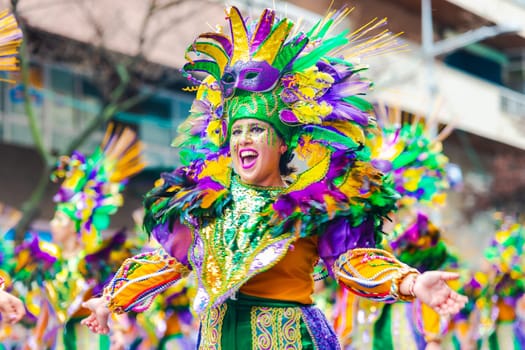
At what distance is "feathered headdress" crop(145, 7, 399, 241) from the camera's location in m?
3.69

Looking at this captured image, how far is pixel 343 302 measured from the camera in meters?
7.48

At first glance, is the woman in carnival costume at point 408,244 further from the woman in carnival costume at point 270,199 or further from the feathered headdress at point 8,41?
the feathered headdress at point 8,41

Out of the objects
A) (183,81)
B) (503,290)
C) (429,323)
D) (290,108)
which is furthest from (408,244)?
(183,81)

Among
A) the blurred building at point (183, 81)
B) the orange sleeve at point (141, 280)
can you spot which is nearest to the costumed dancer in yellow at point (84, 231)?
the blurred building at point (183, 81)

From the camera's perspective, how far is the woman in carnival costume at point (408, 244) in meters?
6.51

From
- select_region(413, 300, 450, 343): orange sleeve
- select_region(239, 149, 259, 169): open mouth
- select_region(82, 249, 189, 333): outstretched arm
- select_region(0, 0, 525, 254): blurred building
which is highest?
select_region(0, 0, 525, 254): blurred building

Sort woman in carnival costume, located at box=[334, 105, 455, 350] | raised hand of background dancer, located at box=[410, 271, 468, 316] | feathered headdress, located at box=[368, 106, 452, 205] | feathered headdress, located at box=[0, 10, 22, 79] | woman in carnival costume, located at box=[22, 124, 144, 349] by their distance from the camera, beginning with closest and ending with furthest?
raised hand of background dancer, located at box=[410, 271, 468, 316]
feathered headdress, located at box=[0, 10, 22, 79]
woman in carnival costume, located at box=[334, 105, 455, 350]
feathered headdress, located at box=[368, 106, 452, 205]
woman in carnival costume, located at box=[22, 124, 144, 349]

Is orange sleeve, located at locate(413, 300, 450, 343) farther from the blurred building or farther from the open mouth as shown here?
the open mouth

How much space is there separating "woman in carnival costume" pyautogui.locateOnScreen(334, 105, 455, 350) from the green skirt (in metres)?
2.70

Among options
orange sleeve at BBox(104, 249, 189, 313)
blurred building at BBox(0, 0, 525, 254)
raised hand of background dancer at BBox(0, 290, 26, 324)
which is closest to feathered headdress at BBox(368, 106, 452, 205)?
blurred building at BBox(0, 0, 525, 254)

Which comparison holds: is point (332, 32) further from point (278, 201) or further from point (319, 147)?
point (278, 201)

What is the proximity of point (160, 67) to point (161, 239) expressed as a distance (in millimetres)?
10800

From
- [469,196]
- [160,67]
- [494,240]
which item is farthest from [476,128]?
[494,240]

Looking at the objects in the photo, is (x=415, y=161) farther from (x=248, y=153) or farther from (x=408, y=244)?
(x=248, y=153)
